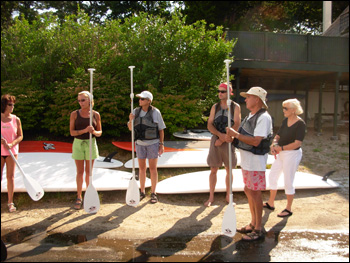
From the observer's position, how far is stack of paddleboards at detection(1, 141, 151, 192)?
5113 millimetres

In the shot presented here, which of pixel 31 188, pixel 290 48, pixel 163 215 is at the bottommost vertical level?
pixel 163 215

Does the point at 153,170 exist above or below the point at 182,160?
above

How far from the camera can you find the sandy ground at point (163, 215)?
3891 mm

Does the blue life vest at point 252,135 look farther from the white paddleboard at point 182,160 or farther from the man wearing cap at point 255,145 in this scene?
the white paddleboard at point 182,160

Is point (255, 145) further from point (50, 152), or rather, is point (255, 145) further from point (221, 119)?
point (50, 152)

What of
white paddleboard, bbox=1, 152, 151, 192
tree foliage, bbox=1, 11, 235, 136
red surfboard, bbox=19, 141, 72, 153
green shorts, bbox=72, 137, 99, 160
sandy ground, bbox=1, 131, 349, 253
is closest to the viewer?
sandy ground, bbox=1, 131, 349, 253

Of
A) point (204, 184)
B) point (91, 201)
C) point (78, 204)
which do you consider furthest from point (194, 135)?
point (91, 201)

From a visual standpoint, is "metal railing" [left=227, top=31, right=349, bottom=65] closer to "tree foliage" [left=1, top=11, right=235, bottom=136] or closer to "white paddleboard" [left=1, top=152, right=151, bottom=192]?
"tree foliage" [left=1, top=11, right=235, bottom=136]

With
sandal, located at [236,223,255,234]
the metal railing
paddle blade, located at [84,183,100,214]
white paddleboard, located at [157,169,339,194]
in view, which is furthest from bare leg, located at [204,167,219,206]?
the metal railing

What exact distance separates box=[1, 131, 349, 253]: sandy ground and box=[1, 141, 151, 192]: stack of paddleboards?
15 centimetres

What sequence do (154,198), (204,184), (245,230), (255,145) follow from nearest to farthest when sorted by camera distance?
(255,145) < (245,230) < (154,198) < (204,184)

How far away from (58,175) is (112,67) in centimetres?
412

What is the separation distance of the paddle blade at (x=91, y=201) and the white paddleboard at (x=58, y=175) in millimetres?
718

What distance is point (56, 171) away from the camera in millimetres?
5801
